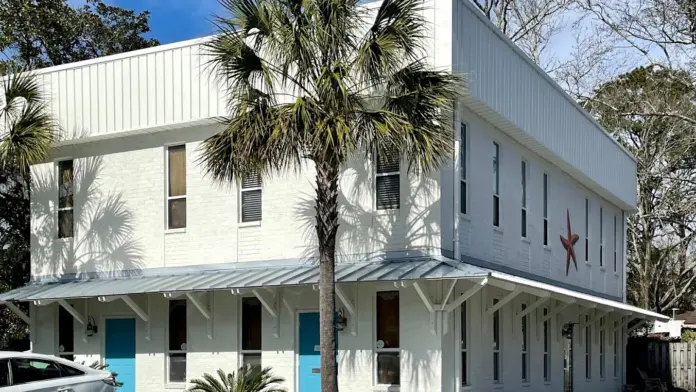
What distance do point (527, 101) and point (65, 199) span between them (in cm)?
1082

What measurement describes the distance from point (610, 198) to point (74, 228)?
1653 cm

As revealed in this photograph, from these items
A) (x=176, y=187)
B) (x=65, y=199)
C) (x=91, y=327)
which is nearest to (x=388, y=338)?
(x=176, y=187)

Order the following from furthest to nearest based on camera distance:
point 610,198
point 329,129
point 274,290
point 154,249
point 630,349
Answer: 1. point 630,349
2. point 610,198
3. point 154,249
4. point 274,290
5. point 329,129

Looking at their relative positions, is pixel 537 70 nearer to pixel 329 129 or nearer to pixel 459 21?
pixel 459 21

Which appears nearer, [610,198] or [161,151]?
[161,151]

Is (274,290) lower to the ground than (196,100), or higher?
lower

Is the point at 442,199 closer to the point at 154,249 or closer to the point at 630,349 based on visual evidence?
the point at 154,249

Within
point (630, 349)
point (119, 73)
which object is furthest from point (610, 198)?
point (119, 73)

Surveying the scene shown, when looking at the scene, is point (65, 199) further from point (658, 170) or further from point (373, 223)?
point (658, 170)

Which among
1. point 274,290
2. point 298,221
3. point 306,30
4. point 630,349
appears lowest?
point 630,349

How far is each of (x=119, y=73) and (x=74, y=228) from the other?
373 cm

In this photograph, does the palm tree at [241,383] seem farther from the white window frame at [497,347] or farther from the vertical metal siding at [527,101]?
the vertical metal siding at [527,101]

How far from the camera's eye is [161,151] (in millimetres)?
21062

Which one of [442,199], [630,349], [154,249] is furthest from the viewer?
[630,349]
